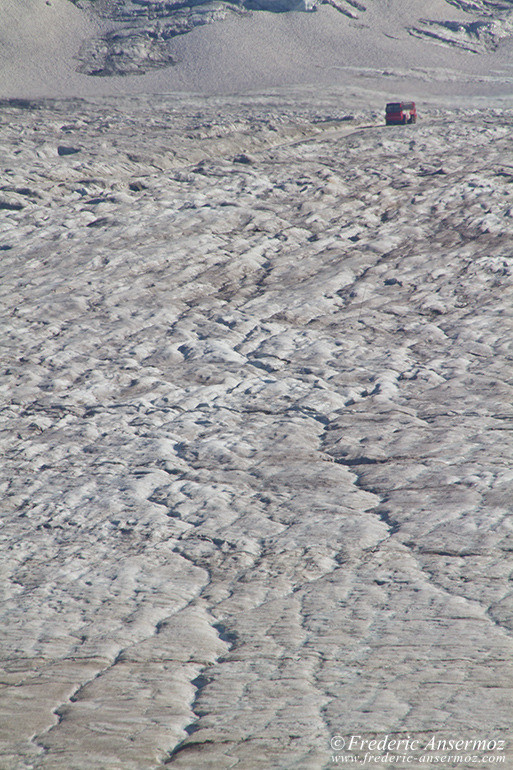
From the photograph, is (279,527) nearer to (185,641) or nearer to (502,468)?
(185,641)

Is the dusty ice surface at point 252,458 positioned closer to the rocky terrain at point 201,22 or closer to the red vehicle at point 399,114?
the red vehicle at point 399,114

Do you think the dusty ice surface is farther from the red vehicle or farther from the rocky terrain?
the rocky terrain

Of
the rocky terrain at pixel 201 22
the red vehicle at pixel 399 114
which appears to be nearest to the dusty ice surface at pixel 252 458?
the red vehicle at pixel 399 114

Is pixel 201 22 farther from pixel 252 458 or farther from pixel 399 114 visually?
pixel 252 458

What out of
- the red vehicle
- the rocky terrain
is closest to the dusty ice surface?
the red vehicle

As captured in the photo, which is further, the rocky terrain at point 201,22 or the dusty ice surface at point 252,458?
the rocky terrain at point 201,22

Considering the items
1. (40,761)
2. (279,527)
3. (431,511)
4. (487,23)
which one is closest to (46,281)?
(279,527)
